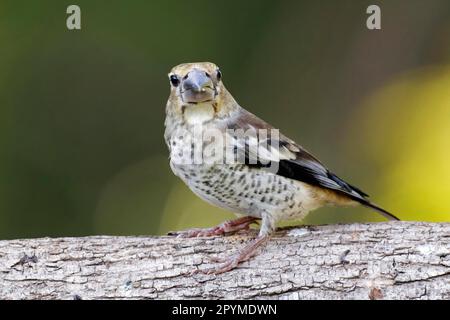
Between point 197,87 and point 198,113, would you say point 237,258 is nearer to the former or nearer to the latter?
point 198,113

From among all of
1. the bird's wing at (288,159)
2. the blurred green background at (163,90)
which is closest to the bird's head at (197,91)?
the bird's wing at (288,159)

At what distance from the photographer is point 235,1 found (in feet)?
31.7

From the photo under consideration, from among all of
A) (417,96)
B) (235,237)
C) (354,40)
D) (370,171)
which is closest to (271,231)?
(235,237)

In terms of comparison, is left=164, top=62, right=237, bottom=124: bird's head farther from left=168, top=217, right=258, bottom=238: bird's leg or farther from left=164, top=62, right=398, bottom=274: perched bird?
left=168, top=217, right=258, bottom=238: bird's leg

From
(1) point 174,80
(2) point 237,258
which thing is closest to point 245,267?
(2) point 237,258

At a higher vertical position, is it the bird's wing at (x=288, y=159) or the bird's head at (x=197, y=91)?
the bird's head at (x=197, y=91)

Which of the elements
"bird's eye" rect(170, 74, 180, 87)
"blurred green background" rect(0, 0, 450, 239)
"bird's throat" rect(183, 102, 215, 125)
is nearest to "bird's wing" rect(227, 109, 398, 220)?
"bird's throat" rect(183, 102, 215, 125)

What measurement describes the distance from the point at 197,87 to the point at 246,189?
74 cm

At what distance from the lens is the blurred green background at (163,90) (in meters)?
9.11

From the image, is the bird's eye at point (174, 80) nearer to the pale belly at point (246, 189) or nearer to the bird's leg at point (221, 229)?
the pale belly at point (246, 189)

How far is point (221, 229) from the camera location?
580cm

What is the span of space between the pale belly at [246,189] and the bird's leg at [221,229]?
0.19m

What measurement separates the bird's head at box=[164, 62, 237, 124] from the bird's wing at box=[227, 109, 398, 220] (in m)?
0.16

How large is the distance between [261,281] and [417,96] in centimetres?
473
